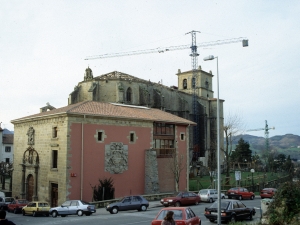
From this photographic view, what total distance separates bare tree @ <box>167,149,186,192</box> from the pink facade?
30.6 inches

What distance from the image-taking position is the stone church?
52.6 meters

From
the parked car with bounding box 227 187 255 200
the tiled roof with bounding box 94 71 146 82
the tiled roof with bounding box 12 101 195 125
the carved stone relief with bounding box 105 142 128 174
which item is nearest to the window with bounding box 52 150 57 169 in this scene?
the tiled roof with bounding box 12 101 195 125

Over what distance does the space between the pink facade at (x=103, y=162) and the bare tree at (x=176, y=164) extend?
0.78m

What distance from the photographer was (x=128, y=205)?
83.9ft

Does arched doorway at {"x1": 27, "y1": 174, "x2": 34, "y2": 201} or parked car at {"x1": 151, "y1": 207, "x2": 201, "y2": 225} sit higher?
parked car at {"x1": 151, "y1": 207, "x2": 201, "y2": 225}

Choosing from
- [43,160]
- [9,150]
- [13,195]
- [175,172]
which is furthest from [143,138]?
[9,150]

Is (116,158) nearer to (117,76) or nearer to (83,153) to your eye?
(83,153)

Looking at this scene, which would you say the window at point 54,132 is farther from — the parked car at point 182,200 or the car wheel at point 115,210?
the parked car at point 182,200

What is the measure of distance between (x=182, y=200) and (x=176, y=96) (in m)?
38.6

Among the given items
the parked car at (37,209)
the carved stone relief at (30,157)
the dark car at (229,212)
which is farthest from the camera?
the carved stone relief at (30,157)

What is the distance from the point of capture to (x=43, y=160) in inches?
1297

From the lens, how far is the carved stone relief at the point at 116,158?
105 ft

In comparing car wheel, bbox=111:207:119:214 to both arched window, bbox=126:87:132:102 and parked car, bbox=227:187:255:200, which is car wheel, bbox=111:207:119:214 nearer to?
parked car, bbox=227:187:255:200

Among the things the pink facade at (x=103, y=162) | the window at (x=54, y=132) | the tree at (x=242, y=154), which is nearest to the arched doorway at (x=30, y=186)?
the window at (x=54, y=132)
